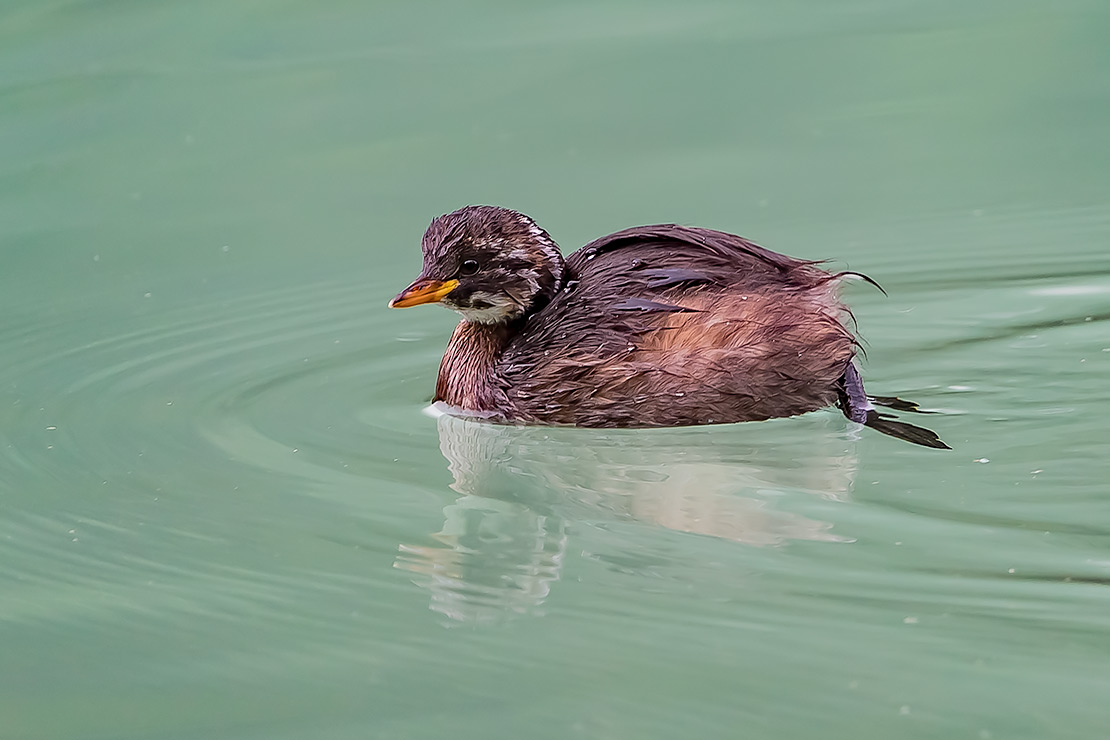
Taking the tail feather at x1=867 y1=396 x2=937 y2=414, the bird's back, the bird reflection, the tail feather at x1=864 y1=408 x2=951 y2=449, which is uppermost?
the bird's back

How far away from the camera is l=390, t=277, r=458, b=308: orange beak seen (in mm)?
5453

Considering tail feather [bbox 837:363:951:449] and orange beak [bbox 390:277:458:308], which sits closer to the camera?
tail feather [bbox 837:363:951:449]

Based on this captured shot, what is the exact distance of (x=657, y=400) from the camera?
528 cm

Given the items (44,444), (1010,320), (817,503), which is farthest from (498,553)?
(1010,320)

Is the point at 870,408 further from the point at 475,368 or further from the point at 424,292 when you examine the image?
the point at 424,292

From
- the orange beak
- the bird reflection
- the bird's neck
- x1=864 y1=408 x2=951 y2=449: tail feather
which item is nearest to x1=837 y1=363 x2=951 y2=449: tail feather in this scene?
x1=864 y1=408 x2=951 y2=449: tail feather

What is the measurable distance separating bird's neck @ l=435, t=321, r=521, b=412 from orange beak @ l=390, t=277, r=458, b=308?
254 mm

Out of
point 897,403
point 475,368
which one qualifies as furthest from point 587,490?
point 897,403

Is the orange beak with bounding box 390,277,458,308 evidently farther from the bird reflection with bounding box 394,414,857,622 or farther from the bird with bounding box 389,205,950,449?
the bird reflection with bounding box 394,414,857,622

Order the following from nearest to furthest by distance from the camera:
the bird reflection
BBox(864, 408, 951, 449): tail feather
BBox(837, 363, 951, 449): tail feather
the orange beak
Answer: the bird reflection, BBox(864, 408, 951, 449): tail feather, BBox(837, 363, 951, 449): tail feather, the orange beak

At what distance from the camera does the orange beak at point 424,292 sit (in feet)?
17.9

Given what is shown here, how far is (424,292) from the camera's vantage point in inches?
215

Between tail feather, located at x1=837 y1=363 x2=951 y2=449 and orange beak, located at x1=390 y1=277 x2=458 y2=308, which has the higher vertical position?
orange beak, located at x1=390 y1=277 x2=458 y2=308

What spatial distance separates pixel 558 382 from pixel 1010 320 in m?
1.79
